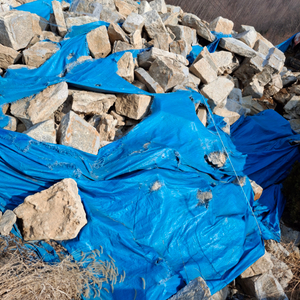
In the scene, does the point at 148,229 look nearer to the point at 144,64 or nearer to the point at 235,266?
the point at 235,266

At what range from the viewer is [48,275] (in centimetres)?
247

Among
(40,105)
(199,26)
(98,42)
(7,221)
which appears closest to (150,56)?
(98,42)

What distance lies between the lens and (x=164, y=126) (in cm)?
401

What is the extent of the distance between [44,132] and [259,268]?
3374 mm

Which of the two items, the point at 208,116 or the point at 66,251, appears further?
the point at 208,116

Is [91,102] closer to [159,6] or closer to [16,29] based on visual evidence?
[16,29]

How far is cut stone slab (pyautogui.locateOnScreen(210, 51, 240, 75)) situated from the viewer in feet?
20.5

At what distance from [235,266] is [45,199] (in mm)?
2429

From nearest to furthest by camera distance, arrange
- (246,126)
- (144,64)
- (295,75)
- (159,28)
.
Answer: (144,64) < (246,126) < (159,28) < (295,75)

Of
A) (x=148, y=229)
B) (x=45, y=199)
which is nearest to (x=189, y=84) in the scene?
(x=148, y=229)

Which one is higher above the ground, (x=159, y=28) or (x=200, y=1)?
(x=200, y=1)

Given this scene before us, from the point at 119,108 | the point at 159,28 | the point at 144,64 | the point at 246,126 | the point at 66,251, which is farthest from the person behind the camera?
the point at 159,28

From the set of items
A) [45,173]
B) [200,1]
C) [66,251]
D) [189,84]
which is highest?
[200,1]

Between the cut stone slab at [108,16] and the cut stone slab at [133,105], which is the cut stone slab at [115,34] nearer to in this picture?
the cut stone slab at [108,16]
